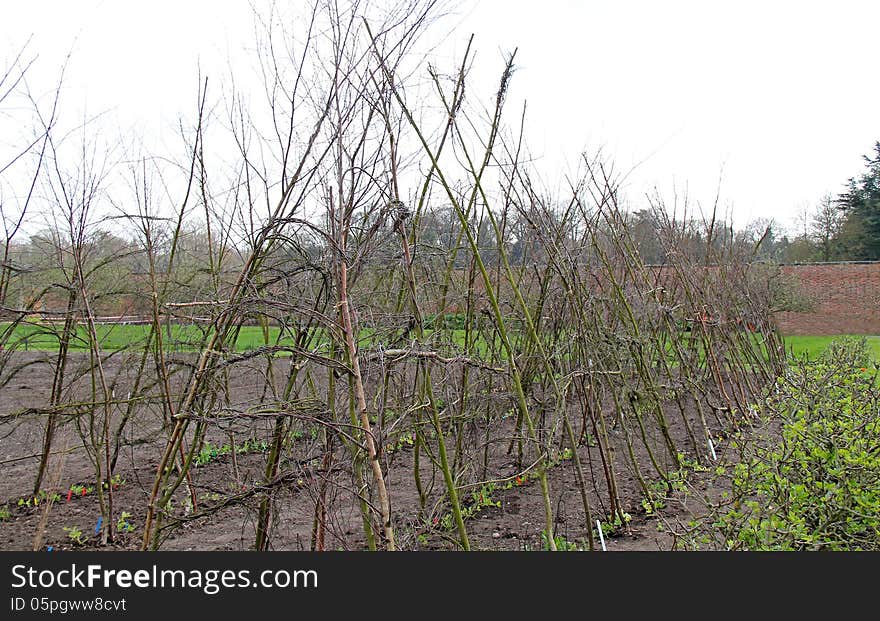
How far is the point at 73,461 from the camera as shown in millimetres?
6352

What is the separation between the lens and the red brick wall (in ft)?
74.5

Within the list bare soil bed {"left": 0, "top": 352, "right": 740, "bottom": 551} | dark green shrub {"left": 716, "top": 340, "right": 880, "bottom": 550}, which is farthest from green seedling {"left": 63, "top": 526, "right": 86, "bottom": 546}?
dark green shrub {"left": 716, "top": 340, "right": 880, "bottom": 550}

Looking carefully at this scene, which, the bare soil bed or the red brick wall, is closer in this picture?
the bare soil bed

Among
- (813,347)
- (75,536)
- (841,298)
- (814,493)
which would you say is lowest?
(813,347)

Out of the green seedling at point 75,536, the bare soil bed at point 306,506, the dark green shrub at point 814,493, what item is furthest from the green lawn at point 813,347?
the green seedling at point 75,536

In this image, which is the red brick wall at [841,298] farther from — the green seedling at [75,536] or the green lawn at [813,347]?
the green seedling at [75,536]

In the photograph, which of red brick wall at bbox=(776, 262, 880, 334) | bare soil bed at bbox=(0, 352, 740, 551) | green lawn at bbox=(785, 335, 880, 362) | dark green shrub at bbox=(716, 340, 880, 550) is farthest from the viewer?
red brick wall at bbox=(776, 262, 880, 334)

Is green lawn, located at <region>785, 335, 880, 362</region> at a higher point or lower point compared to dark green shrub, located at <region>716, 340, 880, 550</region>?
lower

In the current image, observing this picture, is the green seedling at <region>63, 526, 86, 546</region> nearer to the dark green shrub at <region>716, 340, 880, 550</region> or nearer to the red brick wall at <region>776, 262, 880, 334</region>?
the dark green shrub at <region>716, 340, 880, 550</region>

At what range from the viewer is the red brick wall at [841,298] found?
22.7m

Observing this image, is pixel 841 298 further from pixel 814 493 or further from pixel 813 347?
pixel 814 493

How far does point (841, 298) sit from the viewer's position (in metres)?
23.3


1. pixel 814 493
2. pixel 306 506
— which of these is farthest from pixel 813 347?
pixel 814 493

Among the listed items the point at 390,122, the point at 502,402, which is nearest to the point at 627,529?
the point at 502,402
